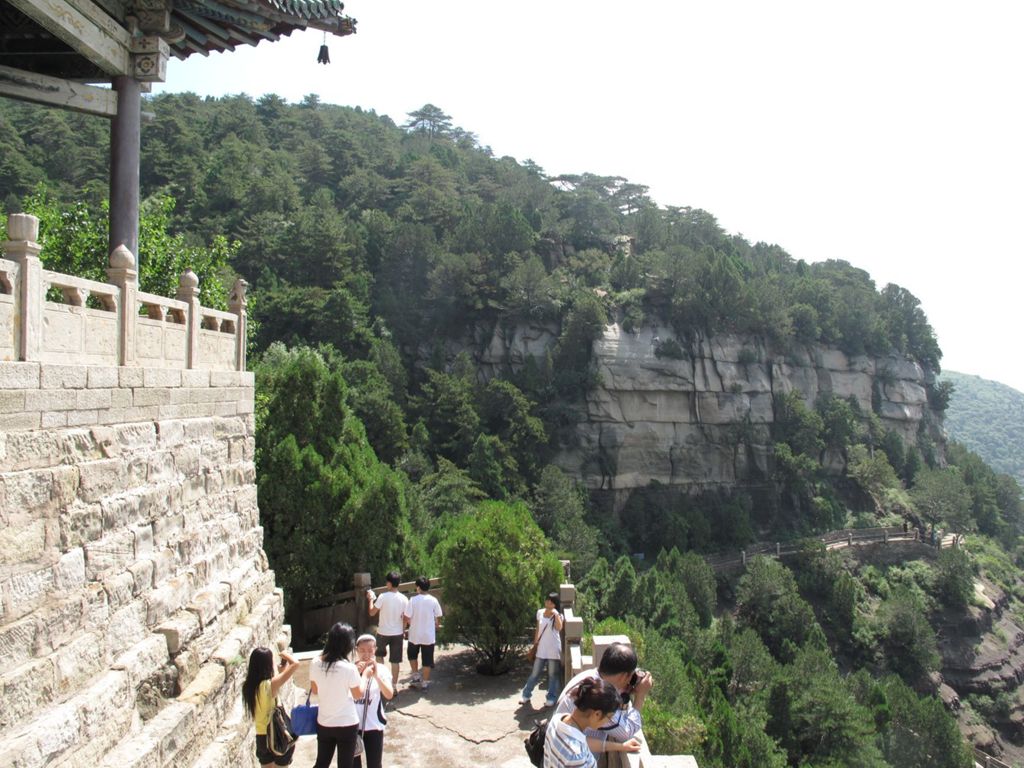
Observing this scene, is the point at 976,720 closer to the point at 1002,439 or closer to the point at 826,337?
the point at 826,337

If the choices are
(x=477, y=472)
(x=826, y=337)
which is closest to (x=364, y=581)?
(x=477, y=472)

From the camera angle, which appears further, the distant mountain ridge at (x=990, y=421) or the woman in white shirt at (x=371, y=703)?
the distant mountain ridge at (x=990, y=421)

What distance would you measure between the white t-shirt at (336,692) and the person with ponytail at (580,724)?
79.8 inches

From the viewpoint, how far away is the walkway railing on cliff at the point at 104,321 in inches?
177

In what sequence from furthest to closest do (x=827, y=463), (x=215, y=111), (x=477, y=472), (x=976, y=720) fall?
(x=215, y=111), (x=827, y=463), (x=477, y=472), (x=976, y=720)

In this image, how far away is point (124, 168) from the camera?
7.57 m

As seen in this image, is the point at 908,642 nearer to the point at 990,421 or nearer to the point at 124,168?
the point at 124,168

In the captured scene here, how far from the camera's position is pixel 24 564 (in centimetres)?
429

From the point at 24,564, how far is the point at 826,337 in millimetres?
54095

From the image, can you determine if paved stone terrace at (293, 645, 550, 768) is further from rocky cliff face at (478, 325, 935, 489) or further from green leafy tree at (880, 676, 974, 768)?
rocky cliff face at (478, 325, 935, 489)

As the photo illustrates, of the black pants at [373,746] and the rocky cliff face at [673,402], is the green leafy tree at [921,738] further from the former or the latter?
the black pants at [373,746]

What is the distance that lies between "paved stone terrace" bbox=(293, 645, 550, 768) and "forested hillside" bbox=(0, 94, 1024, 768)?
20.3ft

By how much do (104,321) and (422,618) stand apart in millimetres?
4390

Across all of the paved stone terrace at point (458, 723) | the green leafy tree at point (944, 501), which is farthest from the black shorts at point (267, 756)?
the green leafy tree at point (944, 501)
